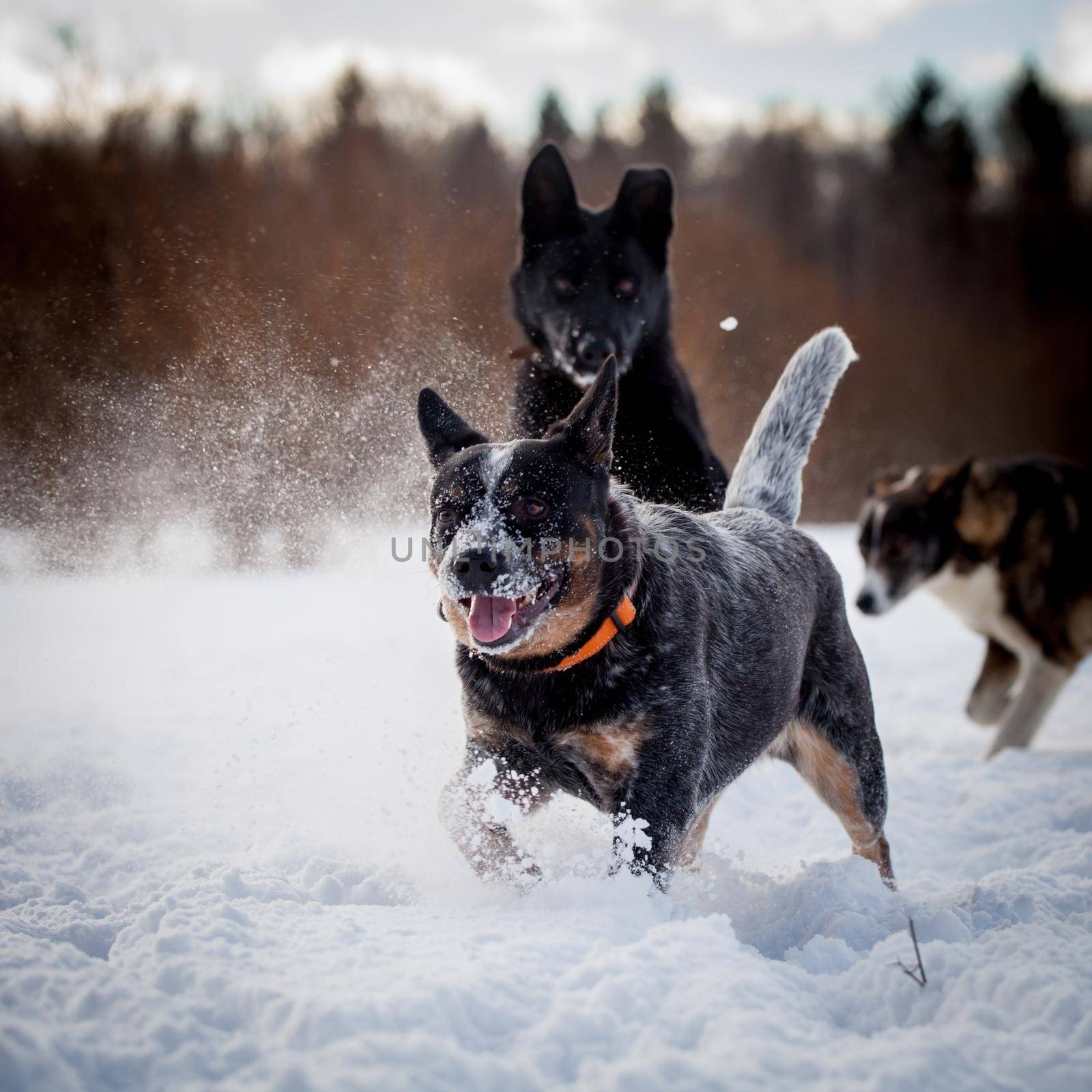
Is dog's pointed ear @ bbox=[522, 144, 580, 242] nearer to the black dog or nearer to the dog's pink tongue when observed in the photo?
the black dog

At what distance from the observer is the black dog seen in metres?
4.30

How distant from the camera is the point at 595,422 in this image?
2.89 metres

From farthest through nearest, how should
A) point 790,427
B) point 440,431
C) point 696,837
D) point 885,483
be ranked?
point 885,483
point 790,427
point 696,837
point 440,431

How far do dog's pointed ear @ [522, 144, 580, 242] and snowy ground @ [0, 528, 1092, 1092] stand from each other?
2479 millimetres

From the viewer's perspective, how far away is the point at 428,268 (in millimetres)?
6113

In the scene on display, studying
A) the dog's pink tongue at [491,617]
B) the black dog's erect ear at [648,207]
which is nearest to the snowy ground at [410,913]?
the dog's pink tongue at [491,617]

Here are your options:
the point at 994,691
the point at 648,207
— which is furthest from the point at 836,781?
the point at 994,691

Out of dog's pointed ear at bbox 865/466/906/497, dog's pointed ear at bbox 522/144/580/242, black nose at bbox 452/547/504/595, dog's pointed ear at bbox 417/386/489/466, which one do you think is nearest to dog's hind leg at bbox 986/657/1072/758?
dog's pointed ear at bbox 865/466/906/497

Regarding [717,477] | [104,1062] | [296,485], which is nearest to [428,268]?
[296,485]

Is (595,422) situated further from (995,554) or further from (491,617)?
(995,554)

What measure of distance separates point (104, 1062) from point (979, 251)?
35473 millimetres

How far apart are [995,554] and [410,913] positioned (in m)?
5.97

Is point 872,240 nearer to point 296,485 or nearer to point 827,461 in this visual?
point 827,461

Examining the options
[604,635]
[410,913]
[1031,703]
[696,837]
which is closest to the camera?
[410,913]
